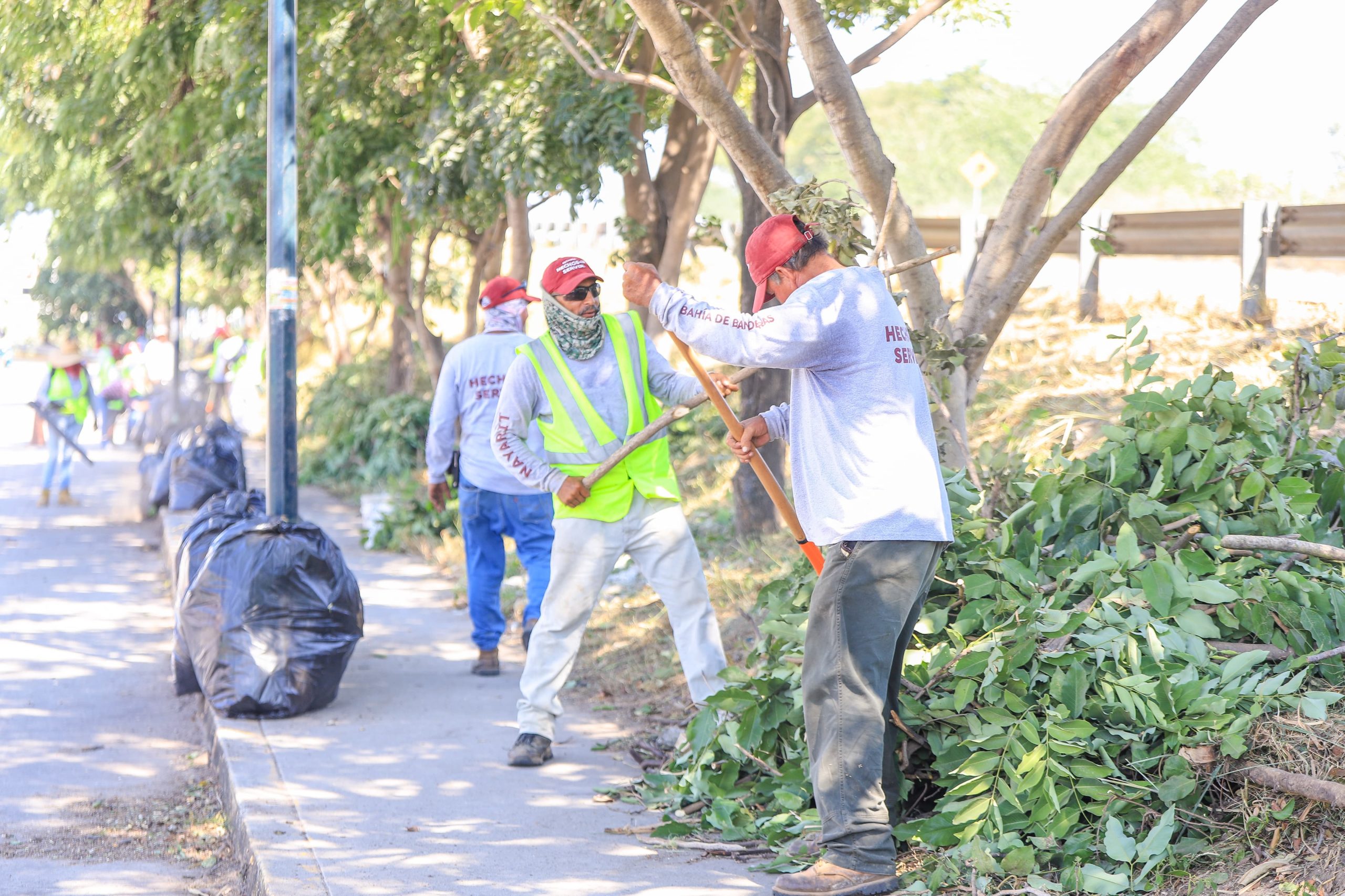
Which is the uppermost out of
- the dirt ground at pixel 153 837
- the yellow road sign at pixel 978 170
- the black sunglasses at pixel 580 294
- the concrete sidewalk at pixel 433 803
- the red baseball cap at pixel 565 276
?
the yellow road sign at pixel 978 170

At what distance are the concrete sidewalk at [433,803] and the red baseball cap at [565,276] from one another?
1941 mm

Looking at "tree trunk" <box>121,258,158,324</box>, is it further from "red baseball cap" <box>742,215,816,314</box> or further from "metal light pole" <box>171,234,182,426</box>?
"red baseball cap" <box>742,215,816,314</box>

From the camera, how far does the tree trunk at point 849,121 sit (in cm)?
517

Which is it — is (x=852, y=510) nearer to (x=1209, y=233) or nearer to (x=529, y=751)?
(x=529, y=751)

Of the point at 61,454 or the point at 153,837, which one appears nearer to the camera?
the point at 153,837

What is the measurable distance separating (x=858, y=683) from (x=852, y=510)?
48cm

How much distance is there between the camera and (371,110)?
33.3ft

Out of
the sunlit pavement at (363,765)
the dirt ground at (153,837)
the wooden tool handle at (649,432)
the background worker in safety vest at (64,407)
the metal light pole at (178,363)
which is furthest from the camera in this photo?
the background worker in safety vest at (64,407)

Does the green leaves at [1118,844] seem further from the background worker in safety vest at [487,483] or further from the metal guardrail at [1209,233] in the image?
the metal guardrail at [1209,233]

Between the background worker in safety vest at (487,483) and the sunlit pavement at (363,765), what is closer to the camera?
the sunlit pavement at (363,765)

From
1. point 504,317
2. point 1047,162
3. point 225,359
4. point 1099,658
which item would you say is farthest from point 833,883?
point 225,359

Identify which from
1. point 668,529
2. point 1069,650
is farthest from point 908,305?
point 1069,650

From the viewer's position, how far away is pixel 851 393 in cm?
380

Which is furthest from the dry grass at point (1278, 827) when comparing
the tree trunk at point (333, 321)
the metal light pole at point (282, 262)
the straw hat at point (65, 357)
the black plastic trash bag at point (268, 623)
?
the tree trunk at point (333, 321)
